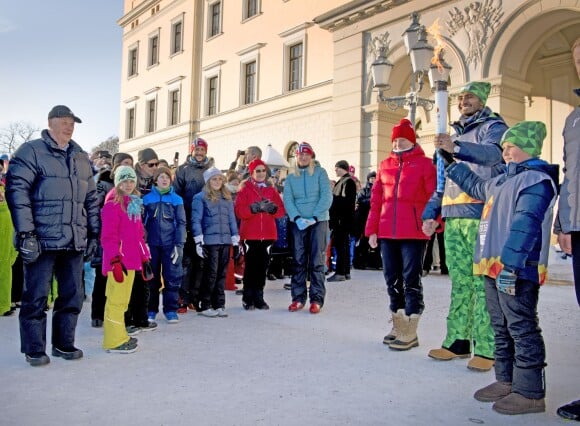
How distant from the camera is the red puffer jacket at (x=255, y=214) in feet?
22.8

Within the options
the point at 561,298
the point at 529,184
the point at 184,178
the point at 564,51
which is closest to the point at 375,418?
the point at 529,184

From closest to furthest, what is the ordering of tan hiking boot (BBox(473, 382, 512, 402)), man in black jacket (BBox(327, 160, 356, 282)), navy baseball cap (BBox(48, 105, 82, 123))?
tan hiking boot (BBox(473, 382, 512, 402)), navy baseball cap (BBox(48, 105, 82, 123)), man in black jacket (BBox(327, 160, 356, 282))

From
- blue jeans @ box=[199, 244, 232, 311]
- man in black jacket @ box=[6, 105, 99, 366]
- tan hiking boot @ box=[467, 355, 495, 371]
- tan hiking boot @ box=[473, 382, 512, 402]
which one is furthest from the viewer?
blue jeans @ box=[199, 244, 232, 311]

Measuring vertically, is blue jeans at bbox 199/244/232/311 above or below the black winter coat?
below

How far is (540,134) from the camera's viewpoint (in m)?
3.45

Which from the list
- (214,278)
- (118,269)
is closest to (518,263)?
(118,269)

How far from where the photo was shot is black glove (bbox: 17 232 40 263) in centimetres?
411

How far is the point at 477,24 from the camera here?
13.7 metres

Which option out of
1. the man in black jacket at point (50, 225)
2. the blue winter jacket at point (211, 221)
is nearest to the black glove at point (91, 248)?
the man in black jacket at point (50, 225)

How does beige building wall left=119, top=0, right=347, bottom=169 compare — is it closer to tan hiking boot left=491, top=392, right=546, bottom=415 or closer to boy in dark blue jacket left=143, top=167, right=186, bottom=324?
boy in dark blue jacket left=143, top=167, right=186, bottom=324

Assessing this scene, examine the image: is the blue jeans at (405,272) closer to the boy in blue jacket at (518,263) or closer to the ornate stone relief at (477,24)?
the boy in blue jacket at (518,263)

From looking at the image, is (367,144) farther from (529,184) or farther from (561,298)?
(529,184)

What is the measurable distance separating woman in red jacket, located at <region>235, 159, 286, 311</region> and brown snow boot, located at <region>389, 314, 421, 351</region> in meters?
2.45

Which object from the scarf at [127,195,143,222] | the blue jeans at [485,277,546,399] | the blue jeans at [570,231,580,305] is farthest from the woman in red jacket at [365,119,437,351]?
the scarf at [127,195,143,222]
